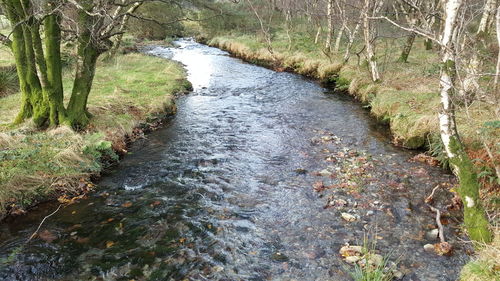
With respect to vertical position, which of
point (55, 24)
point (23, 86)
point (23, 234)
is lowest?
point (23, 234)

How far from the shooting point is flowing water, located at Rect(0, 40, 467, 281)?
588 cm

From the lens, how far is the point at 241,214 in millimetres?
7484

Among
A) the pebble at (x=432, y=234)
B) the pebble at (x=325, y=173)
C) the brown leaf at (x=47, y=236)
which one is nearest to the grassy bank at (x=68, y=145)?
the brown leaf at (x=47, y=236)

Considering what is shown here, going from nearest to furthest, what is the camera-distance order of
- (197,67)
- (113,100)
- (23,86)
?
(23,86) → (113,100) → (197,67)

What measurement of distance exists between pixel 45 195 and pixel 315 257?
6.25 meters

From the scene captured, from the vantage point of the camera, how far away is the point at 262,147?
37.3 ft

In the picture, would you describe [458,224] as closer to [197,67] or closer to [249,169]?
[249,169]

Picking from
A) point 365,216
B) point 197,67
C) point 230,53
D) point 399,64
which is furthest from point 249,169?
point 230,53

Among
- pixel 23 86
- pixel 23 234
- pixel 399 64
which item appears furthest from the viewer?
pixel 399 64

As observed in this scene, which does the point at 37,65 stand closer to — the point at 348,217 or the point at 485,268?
the point at 348,217

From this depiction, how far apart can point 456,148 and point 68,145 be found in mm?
9062

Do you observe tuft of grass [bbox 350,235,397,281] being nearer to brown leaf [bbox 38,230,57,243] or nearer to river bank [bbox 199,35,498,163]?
river bank [bbox 199,35,498,163]

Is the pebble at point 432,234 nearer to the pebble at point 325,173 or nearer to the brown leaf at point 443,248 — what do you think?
the brown leaf at point 443,248

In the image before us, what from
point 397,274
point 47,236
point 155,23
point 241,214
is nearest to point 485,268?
point 397,274
